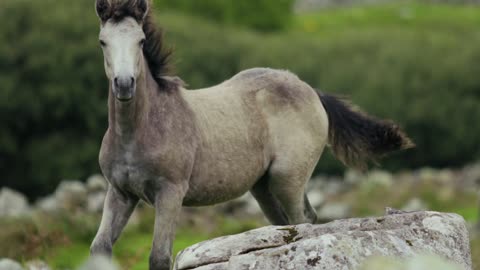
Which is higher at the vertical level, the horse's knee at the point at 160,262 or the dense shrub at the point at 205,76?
the horse's knee at the point at 160,262

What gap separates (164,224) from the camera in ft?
23.1

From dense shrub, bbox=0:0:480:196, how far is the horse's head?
11.7 m

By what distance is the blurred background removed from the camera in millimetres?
18016

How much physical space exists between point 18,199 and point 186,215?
14.3 ft

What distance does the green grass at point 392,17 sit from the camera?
1551 inches

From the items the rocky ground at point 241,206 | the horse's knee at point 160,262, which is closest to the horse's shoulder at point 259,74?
the horse's knee at point 160,262

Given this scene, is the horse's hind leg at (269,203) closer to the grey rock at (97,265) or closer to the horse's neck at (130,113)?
the horse's neck at (130,113)

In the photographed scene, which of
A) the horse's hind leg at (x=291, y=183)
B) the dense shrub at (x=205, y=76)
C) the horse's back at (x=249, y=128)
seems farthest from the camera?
the dense shrub at (x=205, y=76)

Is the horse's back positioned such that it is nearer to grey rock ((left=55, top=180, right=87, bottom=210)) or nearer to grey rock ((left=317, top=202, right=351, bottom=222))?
grey rock ((left=55, top=180, right=87, bottom=210))

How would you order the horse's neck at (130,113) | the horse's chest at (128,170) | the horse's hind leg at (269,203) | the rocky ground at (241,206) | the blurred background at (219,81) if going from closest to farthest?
1. the horse's chest at (128,170)
2. the horse's neck at (130,113)
3. the horse's hind leg at (269,203)
4. the rocky ground at (241,206)
5. the blurred background at (219,81)

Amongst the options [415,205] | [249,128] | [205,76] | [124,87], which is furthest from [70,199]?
[124,87]

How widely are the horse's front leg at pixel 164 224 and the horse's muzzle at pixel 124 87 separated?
883 mm

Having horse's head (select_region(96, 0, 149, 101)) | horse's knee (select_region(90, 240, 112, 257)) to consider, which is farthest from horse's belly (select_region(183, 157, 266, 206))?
horse's head (select_region(96, 0, 149, 101))

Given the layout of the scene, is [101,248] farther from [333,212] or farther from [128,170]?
[333,212]
